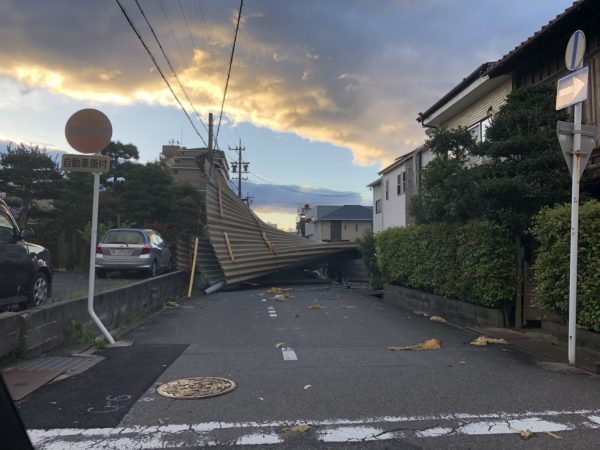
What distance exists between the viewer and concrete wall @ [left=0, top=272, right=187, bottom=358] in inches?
227

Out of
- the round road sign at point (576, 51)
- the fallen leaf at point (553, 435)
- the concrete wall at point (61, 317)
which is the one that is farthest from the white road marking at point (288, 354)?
the round road sign at point (576, 51)

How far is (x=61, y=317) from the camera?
6.95m

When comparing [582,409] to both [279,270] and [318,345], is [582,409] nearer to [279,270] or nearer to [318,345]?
[318,345]

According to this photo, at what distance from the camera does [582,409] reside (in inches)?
178

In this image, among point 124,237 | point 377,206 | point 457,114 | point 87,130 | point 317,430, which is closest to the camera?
point 317,430

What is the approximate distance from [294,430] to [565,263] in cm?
483

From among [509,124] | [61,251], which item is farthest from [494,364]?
[61,251]

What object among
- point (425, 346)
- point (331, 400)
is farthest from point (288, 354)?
point (331, 400)

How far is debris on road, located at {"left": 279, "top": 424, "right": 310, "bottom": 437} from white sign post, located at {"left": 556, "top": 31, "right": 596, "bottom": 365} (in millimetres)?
3947

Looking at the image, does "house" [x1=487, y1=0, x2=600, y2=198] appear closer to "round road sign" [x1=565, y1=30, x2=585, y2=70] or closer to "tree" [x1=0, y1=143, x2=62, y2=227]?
"round road sign" [x1=565, y1=30, x2=585, y2=70]

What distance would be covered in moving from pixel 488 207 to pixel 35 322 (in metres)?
7.59

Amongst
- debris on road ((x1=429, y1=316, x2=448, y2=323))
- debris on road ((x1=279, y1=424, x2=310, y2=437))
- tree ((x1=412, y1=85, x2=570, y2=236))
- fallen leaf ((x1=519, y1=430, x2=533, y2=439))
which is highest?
tree ((x1=412, y1=85, x2=570, y2=236))

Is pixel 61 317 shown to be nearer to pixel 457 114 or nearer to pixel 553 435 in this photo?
pixel 553 435

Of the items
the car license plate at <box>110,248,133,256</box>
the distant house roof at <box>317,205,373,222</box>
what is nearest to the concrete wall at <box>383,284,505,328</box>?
the car license plate at <box>110,248,133,256</box>
